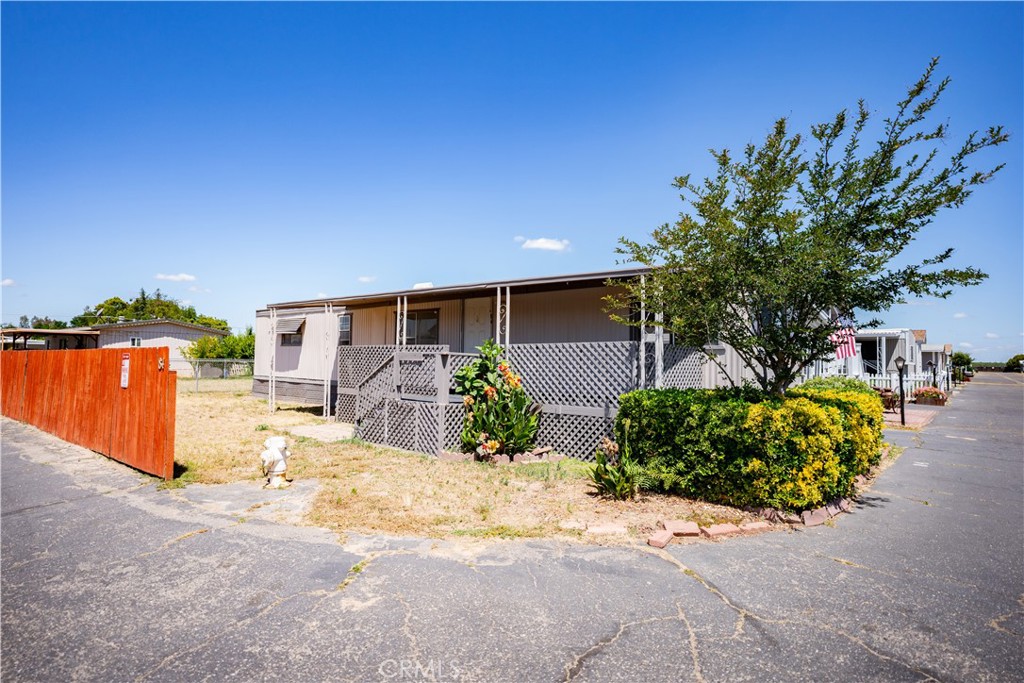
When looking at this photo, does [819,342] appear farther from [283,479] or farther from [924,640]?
[283,479]

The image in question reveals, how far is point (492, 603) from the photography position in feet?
10.7

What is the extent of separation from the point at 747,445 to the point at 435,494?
350 cm

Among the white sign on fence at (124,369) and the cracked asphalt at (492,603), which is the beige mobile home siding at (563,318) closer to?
the cracked asphalt at (492,603)

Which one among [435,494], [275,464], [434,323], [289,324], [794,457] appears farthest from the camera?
[289,324]

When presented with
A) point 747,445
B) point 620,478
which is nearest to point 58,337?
point 620,478

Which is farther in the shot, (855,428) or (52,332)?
(52,332)

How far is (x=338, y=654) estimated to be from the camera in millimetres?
2689

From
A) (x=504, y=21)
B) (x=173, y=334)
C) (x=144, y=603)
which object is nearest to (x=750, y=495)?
(x=144, y=603)

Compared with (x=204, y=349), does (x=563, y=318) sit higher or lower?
higher

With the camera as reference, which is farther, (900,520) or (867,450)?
(867,450)

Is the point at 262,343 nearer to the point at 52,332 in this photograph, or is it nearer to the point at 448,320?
the point at 448,320

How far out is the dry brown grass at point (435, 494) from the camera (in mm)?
4793

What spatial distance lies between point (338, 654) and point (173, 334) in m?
37.7

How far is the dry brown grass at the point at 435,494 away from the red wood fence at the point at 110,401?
2.24 feet
